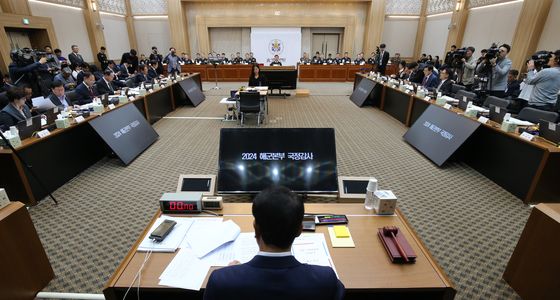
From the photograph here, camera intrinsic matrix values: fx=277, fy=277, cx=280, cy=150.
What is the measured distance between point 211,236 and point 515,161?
3.57 m

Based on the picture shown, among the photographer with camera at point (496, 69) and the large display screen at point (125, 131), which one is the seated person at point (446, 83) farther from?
the large display screen at point (125, 131)

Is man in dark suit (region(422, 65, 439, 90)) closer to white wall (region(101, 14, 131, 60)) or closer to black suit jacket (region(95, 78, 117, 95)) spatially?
black suit jacket (region(95, 78, 117, 95))

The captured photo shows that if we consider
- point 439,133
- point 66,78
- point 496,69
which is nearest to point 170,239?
point 439,133

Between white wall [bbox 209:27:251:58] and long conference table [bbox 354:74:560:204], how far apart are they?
11403 millimetres

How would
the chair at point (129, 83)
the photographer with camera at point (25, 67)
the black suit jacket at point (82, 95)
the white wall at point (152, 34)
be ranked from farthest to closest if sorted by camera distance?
1. the white wall at point (152, 34)
2. the chair at point (129, 83)
3. the photographer with camera at point (25, 67)
4. the black suit jacket at point (82, 95)

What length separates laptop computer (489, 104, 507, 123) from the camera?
11.7 ft

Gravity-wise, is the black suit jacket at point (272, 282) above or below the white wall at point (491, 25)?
below

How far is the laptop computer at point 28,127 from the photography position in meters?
3.01

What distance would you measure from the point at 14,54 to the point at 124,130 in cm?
393

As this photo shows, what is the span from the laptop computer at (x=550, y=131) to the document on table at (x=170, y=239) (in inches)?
144

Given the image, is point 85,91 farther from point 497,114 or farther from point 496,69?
point 496,69

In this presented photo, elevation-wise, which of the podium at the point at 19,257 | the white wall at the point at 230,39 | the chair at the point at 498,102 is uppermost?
the white wall at the point at 230,39

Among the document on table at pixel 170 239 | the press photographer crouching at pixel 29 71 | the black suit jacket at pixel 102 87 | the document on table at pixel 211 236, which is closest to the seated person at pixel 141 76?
the black suit jacket at pixel 102 87

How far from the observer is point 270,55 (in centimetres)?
1363
